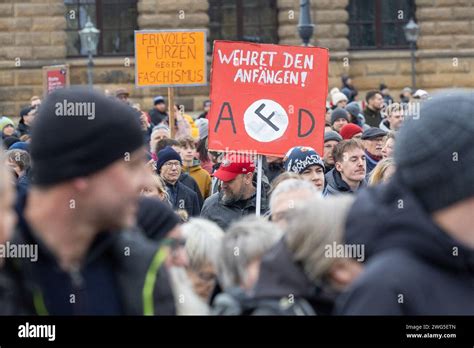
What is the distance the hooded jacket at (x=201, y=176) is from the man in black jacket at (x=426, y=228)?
7.72 m

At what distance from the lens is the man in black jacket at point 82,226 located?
2836 millimetres

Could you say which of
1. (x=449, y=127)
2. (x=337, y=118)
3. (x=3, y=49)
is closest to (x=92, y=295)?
(x=449, y=127)

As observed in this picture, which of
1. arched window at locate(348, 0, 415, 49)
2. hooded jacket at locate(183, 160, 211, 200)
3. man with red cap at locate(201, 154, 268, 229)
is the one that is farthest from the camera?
arched window at locate(348, 0, 415, 49)

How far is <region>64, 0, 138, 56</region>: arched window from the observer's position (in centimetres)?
2592

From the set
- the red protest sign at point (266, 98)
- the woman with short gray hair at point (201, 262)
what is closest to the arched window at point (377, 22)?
the red protest sign at point (266, 98)

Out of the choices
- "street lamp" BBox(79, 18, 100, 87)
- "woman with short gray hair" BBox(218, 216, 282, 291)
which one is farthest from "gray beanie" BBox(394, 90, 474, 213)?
"street lamp" BBox(79, 18, 100, 87)

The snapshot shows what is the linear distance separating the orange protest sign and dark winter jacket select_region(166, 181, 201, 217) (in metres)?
1.95

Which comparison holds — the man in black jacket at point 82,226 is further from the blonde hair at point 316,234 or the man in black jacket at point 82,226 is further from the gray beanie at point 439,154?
the gray beanie at point 439,154

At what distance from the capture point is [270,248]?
3617 mm

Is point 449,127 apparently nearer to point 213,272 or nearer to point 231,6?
point 213,272

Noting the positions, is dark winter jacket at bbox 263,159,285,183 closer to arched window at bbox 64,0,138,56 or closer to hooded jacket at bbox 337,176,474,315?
hooded jacket at bbox 337,176,474,315

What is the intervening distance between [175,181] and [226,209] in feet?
4.40

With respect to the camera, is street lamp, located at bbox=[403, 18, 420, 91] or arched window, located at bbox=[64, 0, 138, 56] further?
arched window, located at bbox=[64, 0, 138, 56]
